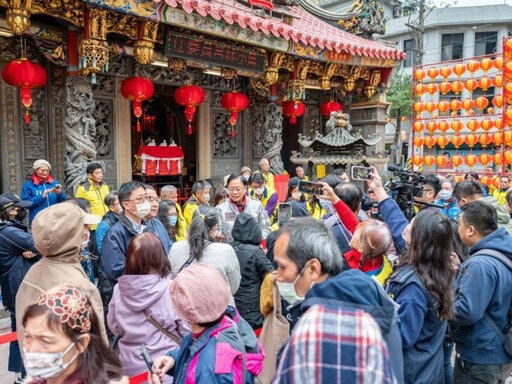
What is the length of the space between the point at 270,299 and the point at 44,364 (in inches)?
62.9

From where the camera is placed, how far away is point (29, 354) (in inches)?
57.4

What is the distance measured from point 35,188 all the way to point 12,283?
2708 millimetres

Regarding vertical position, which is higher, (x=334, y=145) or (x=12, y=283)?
(x=334, y=145)

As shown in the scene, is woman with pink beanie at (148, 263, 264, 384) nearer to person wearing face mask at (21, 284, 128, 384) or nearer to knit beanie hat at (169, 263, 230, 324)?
knit beanie hat at (169, 263, 230, 324)

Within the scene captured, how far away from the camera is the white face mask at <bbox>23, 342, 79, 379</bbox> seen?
1444 mm

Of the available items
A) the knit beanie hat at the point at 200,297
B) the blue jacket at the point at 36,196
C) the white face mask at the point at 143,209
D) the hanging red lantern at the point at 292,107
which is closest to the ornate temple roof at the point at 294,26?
the hanging red lantern at the point at 292,107

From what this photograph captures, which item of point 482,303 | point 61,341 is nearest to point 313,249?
point 61,341

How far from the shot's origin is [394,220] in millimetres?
2762

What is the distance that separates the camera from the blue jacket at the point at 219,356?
1.64 meters

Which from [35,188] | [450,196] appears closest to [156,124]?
[35,188]

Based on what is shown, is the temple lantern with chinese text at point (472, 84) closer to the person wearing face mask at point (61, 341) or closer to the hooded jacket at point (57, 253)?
the hooded jacket at point (57, 253)

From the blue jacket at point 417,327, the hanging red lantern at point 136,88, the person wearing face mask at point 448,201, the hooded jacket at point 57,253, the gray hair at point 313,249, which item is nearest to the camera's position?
the gray hair at point 313,249

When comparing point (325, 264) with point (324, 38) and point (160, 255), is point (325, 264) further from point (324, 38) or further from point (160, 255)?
point (324, 38)

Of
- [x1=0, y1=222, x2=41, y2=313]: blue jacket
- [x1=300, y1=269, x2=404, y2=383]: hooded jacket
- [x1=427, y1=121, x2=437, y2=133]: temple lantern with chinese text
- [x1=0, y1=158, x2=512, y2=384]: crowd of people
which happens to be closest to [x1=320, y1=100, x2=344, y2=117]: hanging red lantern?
[x1=427, y1=121, x2=437, y2=133]: temple lantern with chinese text
